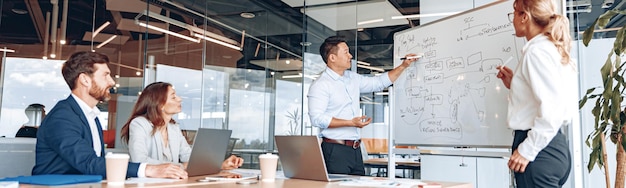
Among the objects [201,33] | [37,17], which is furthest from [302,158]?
[37,17]

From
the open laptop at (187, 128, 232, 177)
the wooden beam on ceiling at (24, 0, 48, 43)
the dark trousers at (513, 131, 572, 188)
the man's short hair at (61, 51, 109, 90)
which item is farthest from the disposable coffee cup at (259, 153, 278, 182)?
the wooden beam on ceiling at (24, 0, 48, 43)

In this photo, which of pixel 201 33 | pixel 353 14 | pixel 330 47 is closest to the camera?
pixel 330 47

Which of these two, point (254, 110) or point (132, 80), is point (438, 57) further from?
point (132, 80)

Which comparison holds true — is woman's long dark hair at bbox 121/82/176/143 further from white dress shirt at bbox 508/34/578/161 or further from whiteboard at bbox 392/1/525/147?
white dress shirt at bbox 508/34/578/161

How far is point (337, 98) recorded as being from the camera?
3.02 meters

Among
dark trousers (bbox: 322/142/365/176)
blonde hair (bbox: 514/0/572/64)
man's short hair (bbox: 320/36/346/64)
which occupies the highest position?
man's short hair (bbox: 320/36/346/64)

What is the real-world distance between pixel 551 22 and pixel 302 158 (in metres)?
1.03

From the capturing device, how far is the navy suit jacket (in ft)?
5.85

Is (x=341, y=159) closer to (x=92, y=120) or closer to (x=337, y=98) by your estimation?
(x=337, y=98)

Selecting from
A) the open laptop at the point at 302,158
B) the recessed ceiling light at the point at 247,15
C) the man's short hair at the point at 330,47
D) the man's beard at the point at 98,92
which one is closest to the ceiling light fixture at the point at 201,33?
the recessed ceiling light at the point at 247,15

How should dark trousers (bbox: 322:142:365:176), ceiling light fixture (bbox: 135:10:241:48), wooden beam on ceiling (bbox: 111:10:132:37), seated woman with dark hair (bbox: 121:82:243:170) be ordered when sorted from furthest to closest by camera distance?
wooden beam on ceiling (bbox: 111:10:132:37) < ceiling light fixture (bbox: 135:10:241:48) < dark trousers (bbox: 322:142:365:176) < seated woman with dark hair (bbox: 121:82:243:170)

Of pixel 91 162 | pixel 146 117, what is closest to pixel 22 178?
pixel 91 162

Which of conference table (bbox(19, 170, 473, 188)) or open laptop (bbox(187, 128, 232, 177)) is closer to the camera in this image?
conference table (bbox(19, 170, 473, 188))

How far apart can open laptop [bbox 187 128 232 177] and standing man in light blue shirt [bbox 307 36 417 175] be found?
0.91m
